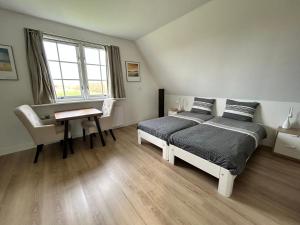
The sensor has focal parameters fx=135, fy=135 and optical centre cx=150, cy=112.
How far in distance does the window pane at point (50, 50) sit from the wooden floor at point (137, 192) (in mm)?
1927

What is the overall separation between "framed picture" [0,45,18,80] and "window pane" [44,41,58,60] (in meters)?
0.52

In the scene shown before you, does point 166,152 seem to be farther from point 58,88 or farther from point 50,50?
point 50,50

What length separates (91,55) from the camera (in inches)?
126

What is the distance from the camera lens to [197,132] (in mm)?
2111

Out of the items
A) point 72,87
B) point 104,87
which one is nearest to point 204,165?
point 104,87

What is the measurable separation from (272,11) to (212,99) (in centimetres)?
189

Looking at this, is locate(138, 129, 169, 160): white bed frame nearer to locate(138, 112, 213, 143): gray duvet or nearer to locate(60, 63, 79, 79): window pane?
locate(138, 112, 213, 143): gray duvet

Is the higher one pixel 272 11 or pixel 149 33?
pixel 149 33

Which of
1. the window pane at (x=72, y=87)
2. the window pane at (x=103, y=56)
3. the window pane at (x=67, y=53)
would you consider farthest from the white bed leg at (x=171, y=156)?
the window pane at (x=67, y=53)

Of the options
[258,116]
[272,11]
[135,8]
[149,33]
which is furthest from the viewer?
[149,33]

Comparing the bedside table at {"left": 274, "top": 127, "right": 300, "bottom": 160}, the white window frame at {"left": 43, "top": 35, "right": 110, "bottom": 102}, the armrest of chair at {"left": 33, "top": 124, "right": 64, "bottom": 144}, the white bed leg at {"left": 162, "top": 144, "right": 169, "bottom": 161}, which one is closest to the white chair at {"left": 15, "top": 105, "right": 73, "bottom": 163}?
the armrest of chair at {"left": 33, "top": 124, "right": 64, "bottom": 144}

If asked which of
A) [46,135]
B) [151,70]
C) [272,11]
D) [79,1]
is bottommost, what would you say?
[46,135]

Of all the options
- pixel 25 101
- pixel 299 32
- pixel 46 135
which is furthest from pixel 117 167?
pixel 299 32

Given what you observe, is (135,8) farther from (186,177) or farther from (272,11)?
(186,177)
